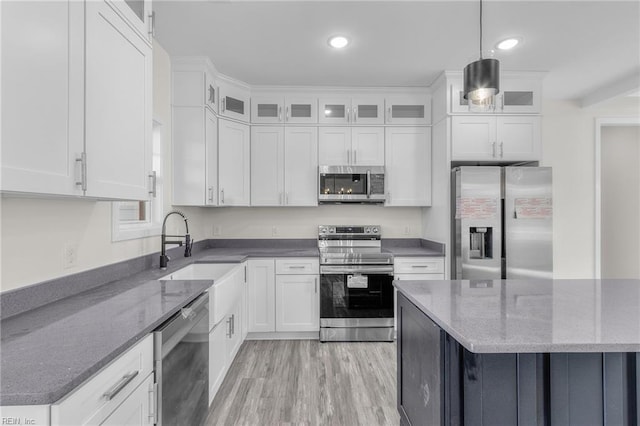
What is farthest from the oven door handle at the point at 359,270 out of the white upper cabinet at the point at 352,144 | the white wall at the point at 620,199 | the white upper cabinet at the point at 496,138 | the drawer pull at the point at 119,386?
the white wall at the point at 620,199

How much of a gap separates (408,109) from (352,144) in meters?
0.75

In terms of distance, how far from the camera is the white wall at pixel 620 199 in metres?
4.10

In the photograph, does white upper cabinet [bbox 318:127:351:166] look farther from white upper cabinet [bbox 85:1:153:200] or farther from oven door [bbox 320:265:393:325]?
white upper cabinet [bbox 85:1:153:200]

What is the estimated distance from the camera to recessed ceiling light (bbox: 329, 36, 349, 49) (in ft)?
8.32

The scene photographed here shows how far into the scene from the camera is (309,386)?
244cm

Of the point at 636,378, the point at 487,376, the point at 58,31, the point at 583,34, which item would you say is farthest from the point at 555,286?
the point at 58,31

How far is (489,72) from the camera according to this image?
1.56 metres

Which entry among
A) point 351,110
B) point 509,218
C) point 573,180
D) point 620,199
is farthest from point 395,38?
point 620,199

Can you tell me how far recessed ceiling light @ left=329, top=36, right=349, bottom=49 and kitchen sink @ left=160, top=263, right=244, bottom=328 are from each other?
203 cm

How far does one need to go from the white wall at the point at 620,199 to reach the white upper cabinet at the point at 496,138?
5.74 feet

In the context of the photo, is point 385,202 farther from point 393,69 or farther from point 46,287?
point 46,287

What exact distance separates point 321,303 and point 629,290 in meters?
2.32

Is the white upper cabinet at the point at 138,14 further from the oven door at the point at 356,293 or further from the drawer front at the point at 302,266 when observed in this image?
the oven door at the point at 356,293

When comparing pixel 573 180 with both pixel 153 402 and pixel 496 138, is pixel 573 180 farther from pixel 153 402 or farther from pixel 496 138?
pixel 153 402
